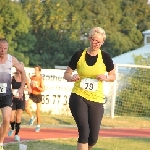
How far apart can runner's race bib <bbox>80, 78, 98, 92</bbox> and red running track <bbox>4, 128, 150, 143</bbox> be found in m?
5.23

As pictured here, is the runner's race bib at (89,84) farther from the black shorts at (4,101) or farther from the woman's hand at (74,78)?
the black shorts at (4,101)

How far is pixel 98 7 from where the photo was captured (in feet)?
244

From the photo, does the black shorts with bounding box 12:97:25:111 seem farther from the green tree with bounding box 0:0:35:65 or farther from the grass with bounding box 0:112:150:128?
the green tree with bounding box 0:0:35:65

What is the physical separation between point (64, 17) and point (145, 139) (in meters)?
57.3

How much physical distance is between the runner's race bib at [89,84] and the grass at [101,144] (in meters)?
3.56

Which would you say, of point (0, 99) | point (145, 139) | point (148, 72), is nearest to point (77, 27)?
point (148, 72)

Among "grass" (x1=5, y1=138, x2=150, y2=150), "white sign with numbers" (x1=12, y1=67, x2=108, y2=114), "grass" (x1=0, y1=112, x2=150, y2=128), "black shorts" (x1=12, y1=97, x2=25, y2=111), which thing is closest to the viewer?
"grass" (x1=5, y1=138, x2=150, y2=150)

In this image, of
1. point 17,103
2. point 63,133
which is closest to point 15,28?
point 63,133

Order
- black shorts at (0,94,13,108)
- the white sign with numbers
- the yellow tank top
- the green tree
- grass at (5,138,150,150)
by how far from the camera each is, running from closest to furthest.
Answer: the yellow tank top
black shorts at (0,94,13,108)
grass at (5,138,150,150)
the white sign with numbers
the green tree

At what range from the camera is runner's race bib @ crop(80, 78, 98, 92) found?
25.5 feet

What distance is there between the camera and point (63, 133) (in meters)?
15.9

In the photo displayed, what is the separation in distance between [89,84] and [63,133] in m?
8.34

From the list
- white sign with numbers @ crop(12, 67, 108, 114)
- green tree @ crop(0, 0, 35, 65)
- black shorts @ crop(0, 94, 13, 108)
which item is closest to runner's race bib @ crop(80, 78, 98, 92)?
black shorts @ crop(0, 94, 13, 108)

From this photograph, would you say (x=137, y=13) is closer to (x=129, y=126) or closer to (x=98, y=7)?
(x=98, y=7)
